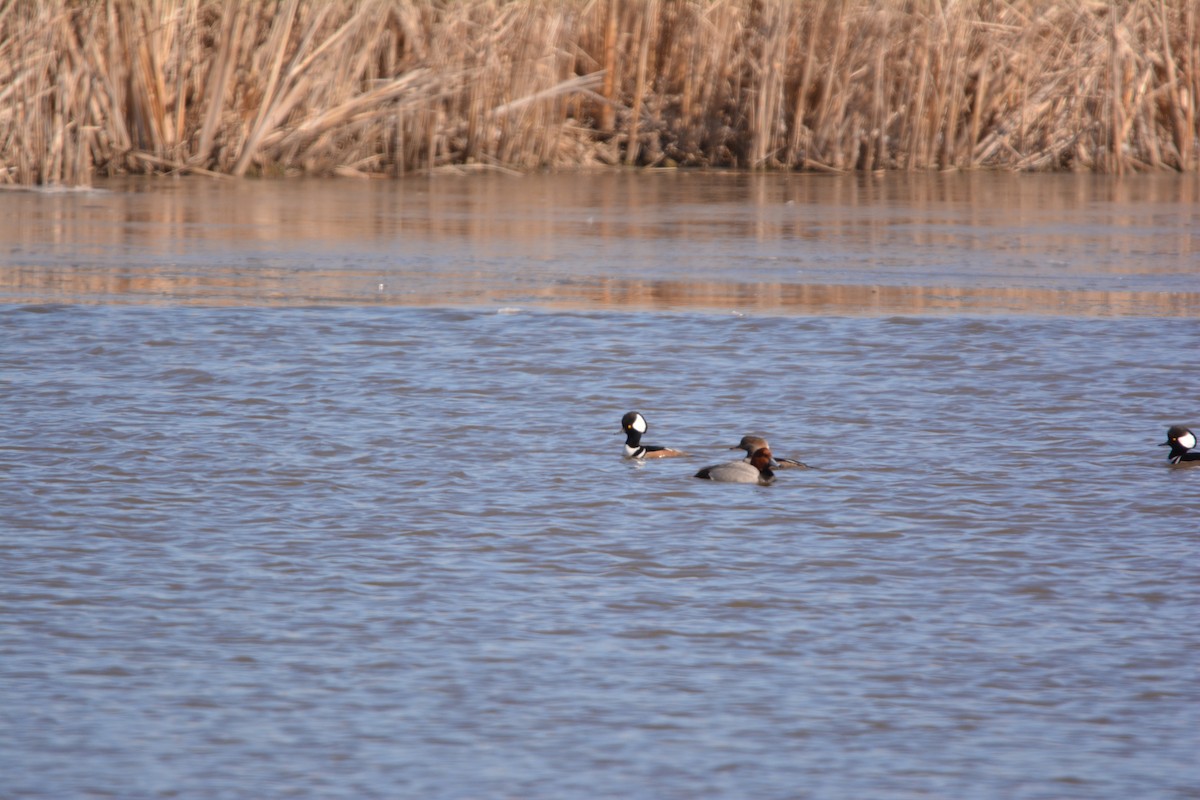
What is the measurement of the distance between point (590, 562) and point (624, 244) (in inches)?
297

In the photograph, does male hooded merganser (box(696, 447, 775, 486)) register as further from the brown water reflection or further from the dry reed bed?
the dry reed bed

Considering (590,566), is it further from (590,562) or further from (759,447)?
(759,447)

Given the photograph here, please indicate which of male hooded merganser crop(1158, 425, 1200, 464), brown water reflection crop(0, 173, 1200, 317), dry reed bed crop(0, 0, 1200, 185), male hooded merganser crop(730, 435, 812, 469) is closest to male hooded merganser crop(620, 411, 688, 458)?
male hooded merganser crop(730, 435, 812, 469)

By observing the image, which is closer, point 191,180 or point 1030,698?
point 1030,698

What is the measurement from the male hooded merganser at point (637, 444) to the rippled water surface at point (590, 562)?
0.31 ft

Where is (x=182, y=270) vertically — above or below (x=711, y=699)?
above

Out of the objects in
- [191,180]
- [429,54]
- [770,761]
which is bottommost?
[770,761]

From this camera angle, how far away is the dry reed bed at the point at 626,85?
1672 centimetres

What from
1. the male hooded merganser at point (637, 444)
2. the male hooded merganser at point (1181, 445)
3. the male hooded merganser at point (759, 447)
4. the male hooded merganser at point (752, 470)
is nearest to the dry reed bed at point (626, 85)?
the male hooded merganser at point (637, 444)

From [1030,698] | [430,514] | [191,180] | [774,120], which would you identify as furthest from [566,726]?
[774,120]

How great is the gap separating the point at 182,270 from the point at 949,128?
8877 mm

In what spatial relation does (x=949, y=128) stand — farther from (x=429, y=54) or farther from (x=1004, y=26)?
(x=429, y=54)

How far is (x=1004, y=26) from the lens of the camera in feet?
A: 58.5

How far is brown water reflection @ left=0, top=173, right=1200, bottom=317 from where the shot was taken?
11375mm
